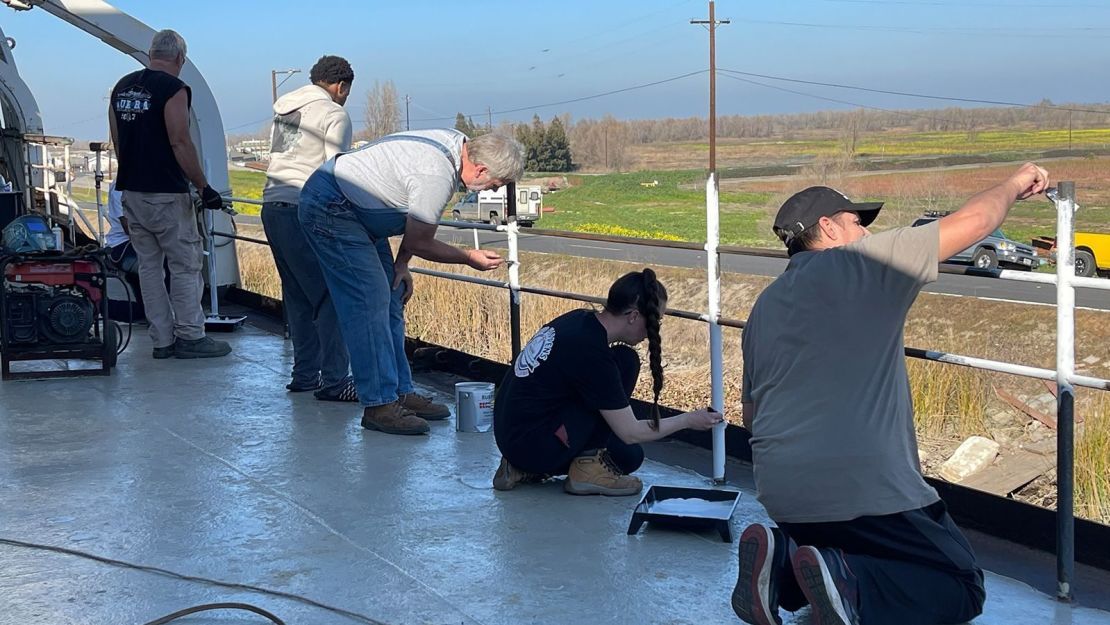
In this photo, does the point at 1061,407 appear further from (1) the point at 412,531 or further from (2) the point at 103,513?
(2) the point at 103,513

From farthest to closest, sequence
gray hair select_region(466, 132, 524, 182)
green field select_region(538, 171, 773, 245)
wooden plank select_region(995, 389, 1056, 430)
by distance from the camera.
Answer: green field select_region(538, 171, 773, 245) → wooden plank select_region(995, 389, 1056, 430) → gray hair select_region(466, 132, 524, 182)

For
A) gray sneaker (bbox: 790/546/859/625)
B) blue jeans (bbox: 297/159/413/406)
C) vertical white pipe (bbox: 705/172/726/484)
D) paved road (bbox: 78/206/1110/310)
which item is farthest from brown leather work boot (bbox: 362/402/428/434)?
paved road (bbox: 78/206/1110/310)

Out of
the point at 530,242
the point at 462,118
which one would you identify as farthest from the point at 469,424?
the point at 462,118

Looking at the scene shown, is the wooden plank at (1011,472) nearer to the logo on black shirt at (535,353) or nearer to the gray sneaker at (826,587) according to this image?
the logo on black shirt at (535,353)

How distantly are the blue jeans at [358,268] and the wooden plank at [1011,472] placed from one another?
587 cm

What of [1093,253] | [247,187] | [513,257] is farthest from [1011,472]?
[247,187]

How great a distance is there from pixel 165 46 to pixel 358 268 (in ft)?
8.06

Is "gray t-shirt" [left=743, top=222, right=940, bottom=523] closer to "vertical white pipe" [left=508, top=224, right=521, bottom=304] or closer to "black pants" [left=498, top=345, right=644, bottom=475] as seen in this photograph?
"black pants" [left=498, top=345, right=644, bottom=475]

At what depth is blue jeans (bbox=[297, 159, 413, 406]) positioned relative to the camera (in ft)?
15.9

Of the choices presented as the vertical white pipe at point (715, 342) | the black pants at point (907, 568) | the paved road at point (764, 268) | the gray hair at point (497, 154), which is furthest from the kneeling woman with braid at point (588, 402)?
the paved road at point (764, 268)

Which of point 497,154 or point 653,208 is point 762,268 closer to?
point 497,154

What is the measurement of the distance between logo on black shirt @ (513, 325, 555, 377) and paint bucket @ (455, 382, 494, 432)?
3.36 feet

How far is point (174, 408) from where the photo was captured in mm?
5605

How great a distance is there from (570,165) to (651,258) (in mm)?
58386
